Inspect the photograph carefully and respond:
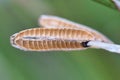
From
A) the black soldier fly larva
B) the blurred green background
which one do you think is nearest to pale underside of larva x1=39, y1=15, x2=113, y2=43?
the black soldier fly larva

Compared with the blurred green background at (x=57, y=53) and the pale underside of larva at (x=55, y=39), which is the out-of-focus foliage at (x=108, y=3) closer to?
the pale underside of larva at (x=55, y=39)

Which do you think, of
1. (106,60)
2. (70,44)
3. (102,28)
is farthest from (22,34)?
(102,28)

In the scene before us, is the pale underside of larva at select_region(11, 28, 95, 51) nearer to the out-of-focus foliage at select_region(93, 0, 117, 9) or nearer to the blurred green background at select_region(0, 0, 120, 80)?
the out-of-focus foliage at select_region(93, 0, 117, 9)

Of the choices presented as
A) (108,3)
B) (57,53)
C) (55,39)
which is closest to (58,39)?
(55,39)

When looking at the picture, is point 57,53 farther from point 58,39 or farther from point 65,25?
point 58,39

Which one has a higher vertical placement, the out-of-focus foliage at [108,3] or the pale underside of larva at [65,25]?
the out-of-focus foliage at [108,3]

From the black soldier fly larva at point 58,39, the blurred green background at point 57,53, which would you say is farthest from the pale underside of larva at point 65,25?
the blurred green background at point 57,53

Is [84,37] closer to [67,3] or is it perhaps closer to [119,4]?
[119,4]
